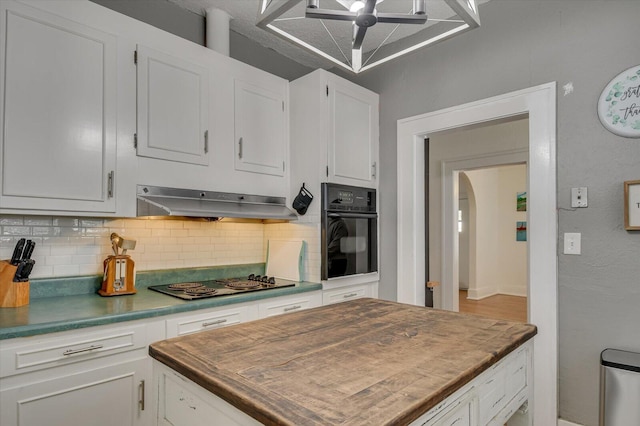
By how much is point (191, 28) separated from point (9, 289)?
2.07 meters

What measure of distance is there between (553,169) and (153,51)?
2.52 metres

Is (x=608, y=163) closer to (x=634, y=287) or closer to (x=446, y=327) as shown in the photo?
(x=634, y=287)

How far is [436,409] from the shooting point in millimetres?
902

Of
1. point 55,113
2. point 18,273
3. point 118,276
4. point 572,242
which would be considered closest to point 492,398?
point 572,242

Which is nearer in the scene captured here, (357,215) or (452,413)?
(452,413)

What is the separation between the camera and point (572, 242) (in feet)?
7.23

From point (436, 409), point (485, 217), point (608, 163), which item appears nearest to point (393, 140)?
point (608, 163)

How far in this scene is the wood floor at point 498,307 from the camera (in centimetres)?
573

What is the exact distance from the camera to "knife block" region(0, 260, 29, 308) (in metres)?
1.81

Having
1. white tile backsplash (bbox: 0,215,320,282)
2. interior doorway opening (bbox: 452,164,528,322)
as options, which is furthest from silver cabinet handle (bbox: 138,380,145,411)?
interior doorway opening (bbox: 452,164,528,322)

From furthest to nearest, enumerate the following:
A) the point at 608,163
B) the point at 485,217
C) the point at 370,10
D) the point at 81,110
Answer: the point at 485,217, the point at 608,163, the point at 81,110, the point at 370,10

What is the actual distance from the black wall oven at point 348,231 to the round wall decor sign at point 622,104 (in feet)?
5.40

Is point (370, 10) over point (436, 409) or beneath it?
over

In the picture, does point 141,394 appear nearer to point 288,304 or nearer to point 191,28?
point 288,304
